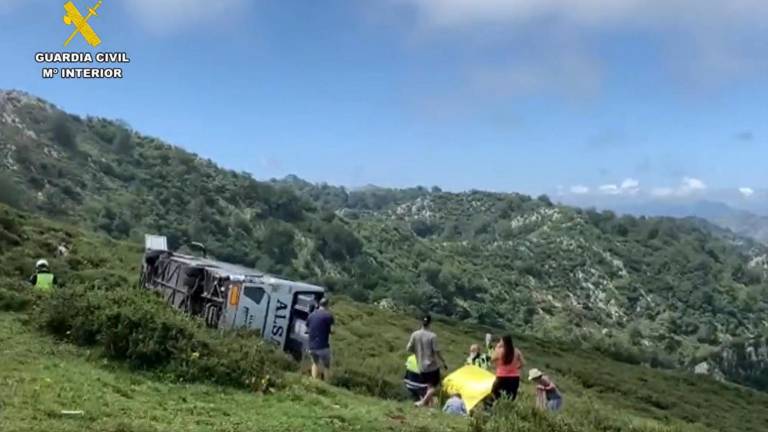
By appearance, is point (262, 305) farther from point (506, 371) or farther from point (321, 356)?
point (506, 371)

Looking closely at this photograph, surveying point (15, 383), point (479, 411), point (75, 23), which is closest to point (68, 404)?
point (15, 383)

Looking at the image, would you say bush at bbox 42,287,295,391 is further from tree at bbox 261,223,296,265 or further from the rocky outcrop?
the rocky outcrop

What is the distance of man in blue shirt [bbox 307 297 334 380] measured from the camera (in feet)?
55.1

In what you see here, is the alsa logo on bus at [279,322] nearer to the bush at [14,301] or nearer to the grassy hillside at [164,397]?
the grassy hillside at [164,397]

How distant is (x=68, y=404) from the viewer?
10695mm

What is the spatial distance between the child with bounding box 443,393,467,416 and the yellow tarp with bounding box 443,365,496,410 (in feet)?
0.32

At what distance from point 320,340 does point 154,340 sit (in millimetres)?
3861

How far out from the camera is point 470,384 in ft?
50.3

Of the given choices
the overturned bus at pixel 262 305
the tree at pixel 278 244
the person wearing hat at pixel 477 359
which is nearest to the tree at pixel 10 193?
the tree at pixel 278 244

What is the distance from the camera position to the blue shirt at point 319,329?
55.1 ft

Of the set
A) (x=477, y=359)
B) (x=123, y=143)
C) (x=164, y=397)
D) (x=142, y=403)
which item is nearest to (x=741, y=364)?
(x=477, y=359)

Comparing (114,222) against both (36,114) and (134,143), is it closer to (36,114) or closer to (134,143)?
(36,114)

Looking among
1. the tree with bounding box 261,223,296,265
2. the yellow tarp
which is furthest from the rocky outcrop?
the yellow tarp

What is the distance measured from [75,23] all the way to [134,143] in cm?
11270
